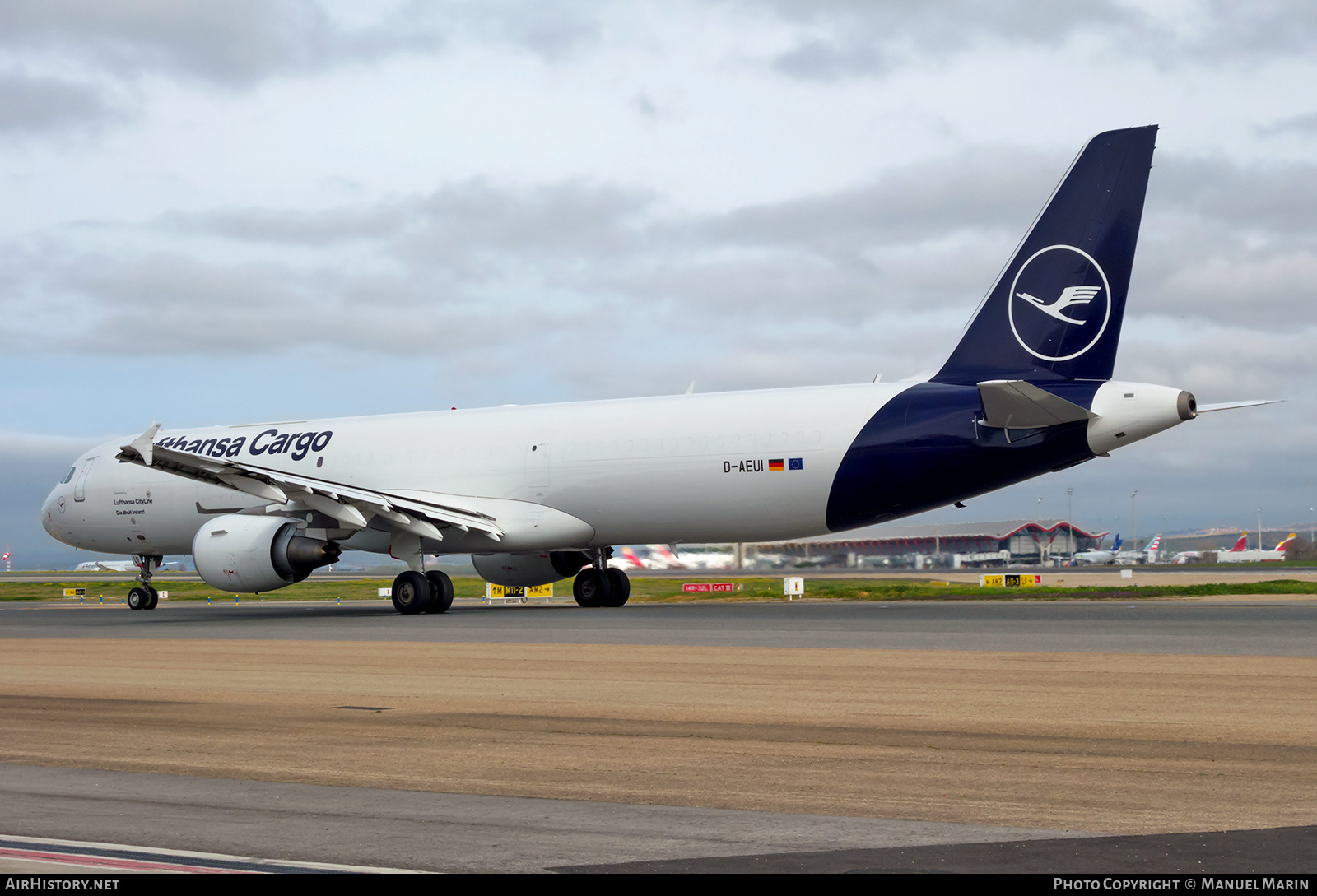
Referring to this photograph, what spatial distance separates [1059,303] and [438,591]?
49.1ft

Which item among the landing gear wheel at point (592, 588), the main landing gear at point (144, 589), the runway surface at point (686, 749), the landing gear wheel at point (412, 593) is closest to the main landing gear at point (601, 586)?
the landing gear wheel at point (592, 588)

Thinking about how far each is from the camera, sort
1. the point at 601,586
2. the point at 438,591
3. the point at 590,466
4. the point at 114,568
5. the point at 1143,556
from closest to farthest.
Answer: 1. the point at 438,591
2. the point at 590,466
3. the point at 601,586
4. the point at 1143,556
5. the point at 114,568


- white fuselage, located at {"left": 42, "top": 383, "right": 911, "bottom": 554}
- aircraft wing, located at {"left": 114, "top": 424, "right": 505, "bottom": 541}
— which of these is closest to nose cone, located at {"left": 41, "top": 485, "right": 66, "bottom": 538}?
white fuselage, located at {"left": 42, "top": 383, "right": 911, "bottom": 554}

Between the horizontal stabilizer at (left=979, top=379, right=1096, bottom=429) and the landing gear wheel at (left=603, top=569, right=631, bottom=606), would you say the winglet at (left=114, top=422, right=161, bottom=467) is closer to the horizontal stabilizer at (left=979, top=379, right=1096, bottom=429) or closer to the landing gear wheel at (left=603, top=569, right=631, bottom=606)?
the landing gear wheel at (left=603, top=569, right=631, bottom=606)

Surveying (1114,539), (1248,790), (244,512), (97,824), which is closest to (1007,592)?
(244,512)

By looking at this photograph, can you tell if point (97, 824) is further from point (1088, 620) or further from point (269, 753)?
point (1088, 620)

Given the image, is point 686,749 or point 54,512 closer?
point 686,749

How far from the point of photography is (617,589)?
31.4m

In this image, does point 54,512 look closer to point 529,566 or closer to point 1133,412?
point 529,566

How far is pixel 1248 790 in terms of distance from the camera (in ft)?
24.5

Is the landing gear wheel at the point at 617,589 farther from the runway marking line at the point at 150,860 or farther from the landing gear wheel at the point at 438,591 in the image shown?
the runway marking line at the point at 150,860

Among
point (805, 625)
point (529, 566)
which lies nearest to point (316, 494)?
point (529, 566)

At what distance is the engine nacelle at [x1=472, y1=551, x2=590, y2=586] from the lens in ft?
107
